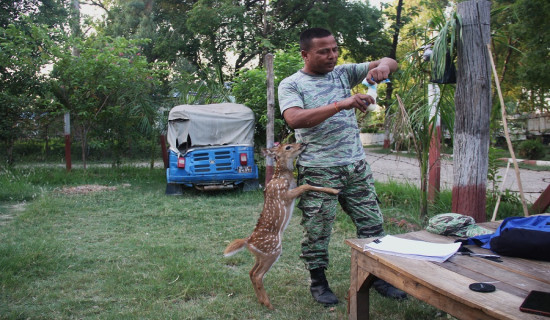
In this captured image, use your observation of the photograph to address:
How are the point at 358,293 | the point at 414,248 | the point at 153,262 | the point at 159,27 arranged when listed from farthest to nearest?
1. the point at 159,27
2. the point at 153,262
3. the point at 358,293
4. the point at 414,248

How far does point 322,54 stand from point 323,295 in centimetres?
187

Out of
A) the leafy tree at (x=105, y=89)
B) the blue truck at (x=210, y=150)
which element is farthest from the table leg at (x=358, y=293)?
the leafy tree at (x=105, y=89)

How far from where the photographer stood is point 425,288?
223 centimetres

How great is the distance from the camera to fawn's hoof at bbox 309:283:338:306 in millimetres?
3412

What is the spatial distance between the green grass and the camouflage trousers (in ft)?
1.60

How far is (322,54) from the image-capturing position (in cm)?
318

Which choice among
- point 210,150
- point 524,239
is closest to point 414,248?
point 524,239

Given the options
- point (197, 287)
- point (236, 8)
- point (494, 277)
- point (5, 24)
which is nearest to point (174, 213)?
point (197, 287)

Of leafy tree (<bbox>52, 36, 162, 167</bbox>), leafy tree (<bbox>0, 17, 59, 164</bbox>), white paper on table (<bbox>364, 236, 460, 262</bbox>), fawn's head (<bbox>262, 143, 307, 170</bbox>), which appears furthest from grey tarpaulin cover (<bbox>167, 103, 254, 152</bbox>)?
white paper on table (<bbox>364, 236, 460, 262</bbox>)

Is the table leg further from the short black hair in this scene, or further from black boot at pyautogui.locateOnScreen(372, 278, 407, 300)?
the short black hair

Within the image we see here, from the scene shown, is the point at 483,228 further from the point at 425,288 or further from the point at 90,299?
the point at 90,299

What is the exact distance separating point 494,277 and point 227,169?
7310 millimetres

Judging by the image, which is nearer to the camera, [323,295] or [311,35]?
[311,35]

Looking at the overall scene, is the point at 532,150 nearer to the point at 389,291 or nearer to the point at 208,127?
the point at 208,127
